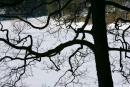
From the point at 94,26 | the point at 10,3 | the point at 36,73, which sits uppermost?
the point at 10,3

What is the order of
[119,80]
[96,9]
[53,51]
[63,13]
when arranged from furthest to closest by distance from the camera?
[119,80] < [63,13] < [53,51] < [96,9]

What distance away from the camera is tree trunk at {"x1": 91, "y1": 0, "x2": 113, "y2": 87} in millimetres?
6844

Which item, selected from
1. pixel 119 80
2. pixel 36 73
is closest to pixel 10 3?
pixel 119 80

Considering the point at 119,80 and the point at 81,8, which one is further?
the point at 119,80

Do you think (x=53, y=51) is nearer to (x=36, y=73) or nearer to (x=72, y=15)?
(x=72, y=15)

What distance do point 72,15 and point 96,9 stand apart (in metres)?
1.35

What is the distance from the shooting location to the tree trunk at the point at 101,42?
6844 mm

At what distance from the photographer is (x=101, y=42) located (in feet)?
22.5

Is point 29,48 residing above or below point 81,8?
below

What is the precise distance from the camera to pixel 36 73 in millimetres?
15578

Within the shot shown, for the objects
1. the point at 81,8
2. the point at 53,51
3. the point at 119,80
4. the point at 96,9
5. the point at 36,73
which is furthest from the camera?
the point at 36,73

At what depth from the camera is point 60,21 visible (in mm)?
8281

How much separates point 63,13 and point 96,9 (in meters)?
1.78

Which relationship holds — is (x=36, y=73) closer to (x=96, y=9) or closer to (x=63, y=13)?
(x=63, y=13)
